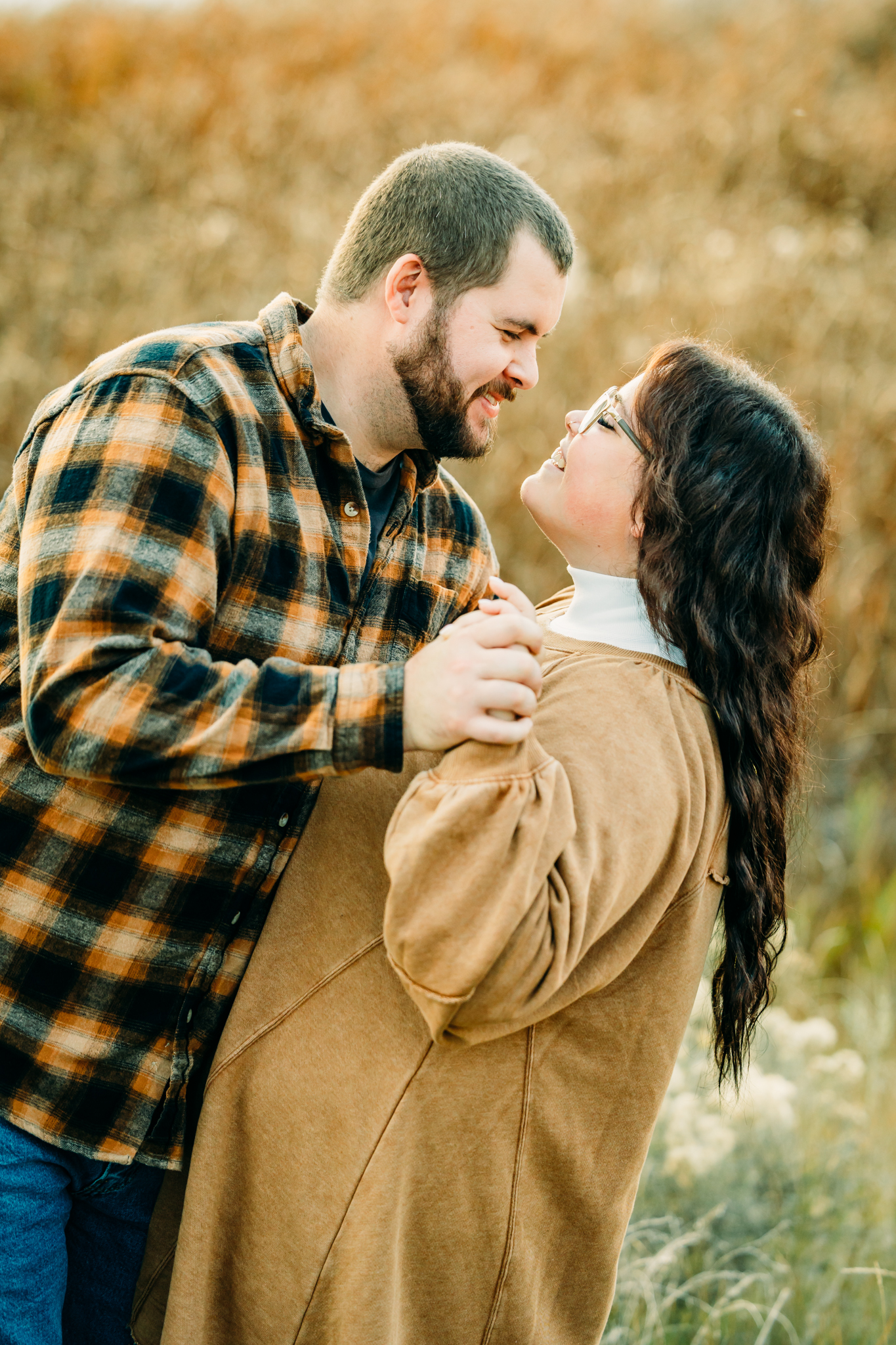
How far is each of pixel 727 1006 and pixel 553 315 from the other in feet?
4.51

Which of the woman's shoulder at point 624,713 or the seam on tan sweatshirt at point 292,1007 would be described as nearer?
the woman's shoulder at point 624,713

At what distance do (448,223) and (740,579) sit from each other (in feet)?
2.88

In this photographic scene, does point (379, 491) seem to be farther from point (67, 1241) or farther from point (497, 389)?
point (67, 1241)

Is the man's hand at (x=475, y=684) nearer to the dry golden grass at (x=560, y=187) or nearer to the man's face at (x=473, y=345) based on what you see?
the man's face at (x=473, y=345)

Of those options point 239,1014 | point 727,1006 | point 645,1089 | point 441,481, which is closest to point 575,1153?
point 645,1089

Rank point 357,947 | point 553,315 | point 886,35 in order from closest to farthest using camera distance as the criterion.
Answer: point 357,947 < point 553,315 < point 886,35

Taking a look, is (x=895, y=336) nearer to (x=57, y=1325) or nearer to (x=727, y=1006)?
(x=727, y=1006)

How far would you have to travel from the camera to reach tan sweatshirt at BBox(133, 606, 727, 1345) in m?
1.58

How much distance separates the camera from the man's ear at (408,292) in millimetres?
1989

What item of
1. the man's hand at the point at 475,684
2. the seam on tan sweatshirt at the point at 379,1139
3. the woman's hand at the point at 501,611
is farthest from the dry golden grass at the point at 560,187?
the seam on tan sweatshirt at the point at 379,1139

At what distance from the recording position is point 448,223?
6.51 ft

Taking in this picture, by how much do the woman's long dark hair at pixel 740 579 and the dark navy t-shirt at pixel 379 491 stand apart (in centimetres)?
51

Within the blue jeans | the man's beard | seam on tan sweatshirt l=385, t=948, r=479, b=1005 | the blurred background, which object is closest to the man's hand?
seam on tan sweatshirt l=385, t=948, r=479, b=1005

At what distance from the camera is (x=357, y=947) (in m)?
1.67
